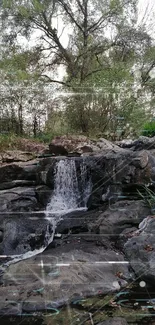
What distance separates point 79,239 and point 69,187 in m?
0.76

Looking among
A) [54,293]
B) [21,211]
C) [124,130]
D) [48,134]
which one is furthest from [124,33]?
[54,293]

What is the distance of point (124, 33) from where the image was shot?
2.84 m

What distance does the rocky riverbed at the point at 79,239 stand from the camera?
1.12 meters

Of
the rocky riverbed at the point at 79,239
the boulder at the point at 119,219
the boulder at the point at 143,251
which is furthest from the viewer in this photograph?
the boulder at the point at 119,219

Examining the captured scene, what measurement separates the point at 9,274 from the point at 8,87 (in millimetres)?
1654

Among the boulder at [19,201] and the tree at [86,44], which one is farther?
the tree at [86,44]

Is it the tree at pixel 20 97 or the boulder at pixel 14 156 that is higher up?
the tree at pixel 20 97

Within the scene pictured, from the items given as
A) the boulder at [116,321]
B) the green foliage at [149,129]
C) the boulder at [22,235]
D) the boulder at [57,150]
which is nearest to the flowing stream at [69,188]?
the boulder at [57,150]

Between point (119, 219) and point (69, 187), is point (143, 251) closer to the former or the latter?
point (119, 219)

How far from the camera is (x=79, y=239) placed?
6.07ft

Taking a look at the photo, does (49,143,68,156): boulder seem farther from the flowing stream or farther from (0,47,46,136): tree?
(0,47,46,136): tree

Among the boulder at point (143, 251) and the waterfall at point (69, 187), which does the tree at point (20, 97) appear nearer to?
the waterfall at point (69, 187)

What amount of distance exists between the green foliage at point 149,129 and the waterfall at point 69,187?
0.56 metres

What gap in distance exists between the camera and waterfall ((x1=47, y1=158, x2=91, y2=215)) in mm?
2451
